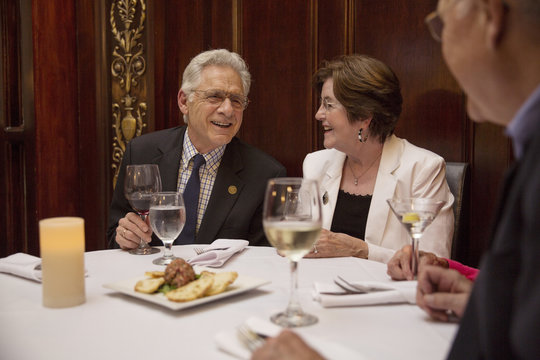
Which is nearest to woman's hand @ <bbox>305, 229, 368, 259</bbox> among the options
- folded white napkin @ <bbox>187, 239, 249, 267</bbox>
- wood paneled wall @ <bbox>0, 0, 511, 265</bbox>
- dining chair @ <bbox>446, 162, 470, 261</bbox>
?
folded white napkin @ <bbox>187, 239, 249, 267</bbox>

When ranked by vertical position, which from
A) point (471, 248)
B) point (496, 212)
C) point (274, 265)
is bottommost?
point (471, 248)

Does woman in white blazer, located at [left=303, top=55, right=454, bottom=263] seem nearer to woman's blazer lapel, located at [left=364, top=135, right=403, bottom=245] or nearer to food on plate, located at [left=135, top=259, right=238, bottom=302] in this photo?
woman's blazer lapel, located at [left=364, top=135, right=403, bottom=245]

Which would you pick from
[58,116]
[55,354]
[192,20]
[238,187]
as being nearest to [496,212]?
[55,354]

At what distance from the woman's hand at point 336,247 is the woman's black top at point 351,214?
1.41 feet

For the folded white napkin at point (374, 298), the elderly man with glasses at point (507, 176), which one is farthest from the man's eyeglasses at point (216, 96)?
the elderly man with glasses at point (507, 176)

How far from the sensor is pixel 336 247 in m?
1.66

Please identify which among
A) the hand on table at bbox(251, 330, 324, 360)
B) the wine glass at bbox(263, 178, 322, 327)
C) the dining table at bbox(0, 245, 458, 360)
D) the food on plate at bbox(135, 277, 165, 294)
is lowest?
the dining table at bbox(0, 245, 458, 360)

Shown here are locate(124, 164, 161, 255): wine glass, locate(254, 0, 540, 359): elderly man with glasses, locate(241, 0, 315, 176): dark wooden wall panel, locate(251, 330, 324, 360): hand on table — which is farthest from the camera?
locate(241, 0, 315, 176): dark wooden wall panel

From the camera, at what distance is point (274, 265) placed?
1.47 metres

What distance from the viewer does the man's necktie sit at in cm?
217

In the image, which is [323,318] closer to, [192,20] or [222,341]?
[222,341]

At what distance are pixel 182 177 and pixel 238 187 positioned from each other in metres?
0.28

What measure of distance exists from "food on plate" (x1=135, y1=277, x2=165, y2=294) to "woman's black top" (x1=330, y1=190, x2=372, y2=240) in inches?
52.7

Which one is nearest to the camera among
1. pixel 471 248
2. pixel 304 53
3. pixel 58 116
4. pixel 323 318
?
pixel 323 318
